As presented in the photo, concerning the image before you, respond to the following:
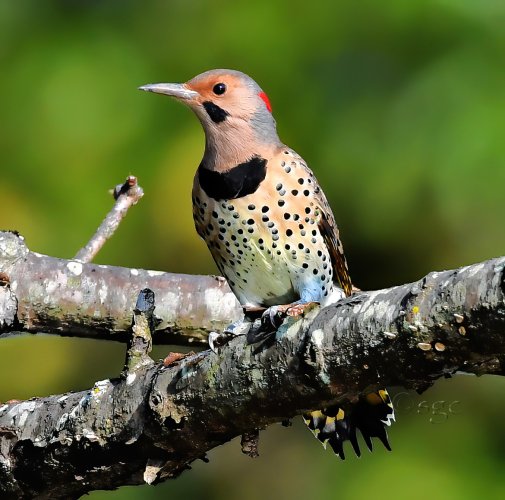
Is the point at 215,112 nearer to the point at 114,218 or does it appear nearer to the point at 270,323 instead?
the point at 114,218

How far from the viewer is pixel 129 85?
4656 millimetres

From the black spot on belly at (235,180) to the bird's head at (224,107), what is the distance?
116 millimetres

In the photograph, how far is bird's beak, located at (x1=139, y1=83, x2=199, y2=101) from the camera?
3658 millimetres

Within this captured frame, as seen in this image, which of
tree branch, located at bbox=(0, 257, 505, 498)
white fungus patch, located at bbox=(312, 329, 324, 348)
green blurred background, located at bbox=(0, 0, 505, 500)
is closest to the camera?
tree branch, located at bbox=(0, 257, 505, 498)

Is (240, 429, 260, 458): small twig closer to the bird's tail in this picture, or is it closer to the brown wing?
the bird's tail

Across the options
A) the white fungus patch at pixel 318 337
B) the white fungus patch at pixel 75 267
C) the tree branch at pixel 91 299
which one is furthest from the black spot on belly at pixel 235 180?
the white fungus patch at pixel 318 337

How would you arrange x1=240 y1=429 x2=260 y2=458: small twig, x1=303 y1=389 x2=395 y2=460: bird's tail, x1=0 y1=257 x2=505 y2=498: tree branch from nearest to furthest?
x1=0 y1=257 x2=505 y2=498: tree branch, x1=240 y1=429 x2=260 y2=458: small twig, x1=303 y1=389 x2=395 y2=460: bird's tail

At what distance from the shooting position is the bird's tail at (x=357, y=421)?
10.3 feet

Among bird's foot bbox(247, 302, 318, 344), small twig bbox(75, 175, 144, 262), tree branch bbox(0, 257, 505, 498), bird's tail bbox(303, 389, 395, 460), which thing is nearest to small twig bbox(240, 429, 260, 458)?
tree branch bbox(0, 257, 505, 498)

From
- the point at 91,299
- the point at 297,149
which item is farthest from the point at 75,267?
the point at 297,149

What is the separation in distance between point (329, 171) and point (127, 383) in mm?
1964

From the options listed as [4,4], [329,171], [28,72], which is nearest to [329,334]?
[329,171]

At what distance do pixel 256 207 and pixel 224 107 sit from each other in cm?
45

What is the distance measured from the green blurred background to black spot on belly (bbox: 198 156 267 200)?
793 millimetres
